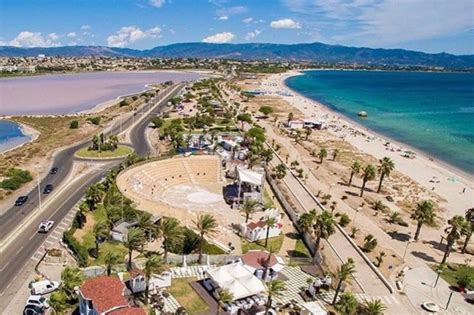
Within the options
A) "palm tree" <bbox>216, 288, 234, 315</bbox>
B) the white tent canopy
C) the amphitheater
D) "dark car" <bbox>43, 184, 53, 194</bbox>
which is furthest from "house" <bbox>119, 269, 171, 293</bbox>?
"dark car" <bbox>43, 184, 53, 194</bbox>

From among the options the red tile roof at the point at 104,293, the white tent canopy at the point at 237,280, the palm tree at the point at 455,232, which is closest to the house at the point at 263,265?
the white tent canopy at the point at 237,280

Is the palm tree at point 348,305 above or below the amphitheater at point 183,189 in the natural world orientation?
above

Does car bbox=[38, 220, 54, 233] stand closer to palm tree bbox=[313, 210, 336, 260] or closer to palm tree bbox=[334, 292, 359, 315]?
palm tree bbox=[313, 210, 336, 260]

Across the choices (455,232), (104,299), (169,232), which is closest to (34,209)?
(169,232)

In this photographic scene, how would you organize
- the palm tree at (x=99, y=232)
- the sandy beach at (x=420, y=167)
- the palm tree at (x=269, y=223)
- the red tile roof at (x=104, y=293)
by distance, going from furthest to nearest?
the sandy beach at (x=420, y=167), the palm tree at (x=269, y=223), the palm tree at (x=99, y=232), the red tile roof at (x=104, y=293)

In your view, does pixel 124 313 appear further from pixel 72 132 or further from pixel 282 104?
pixel 282 104

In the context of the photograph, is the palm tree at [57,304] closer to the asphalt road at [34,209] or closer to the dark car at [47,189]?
the asphalt road at [34,209]

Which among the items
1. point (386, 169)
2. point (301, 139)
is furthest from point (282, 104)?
point (386, 169)
